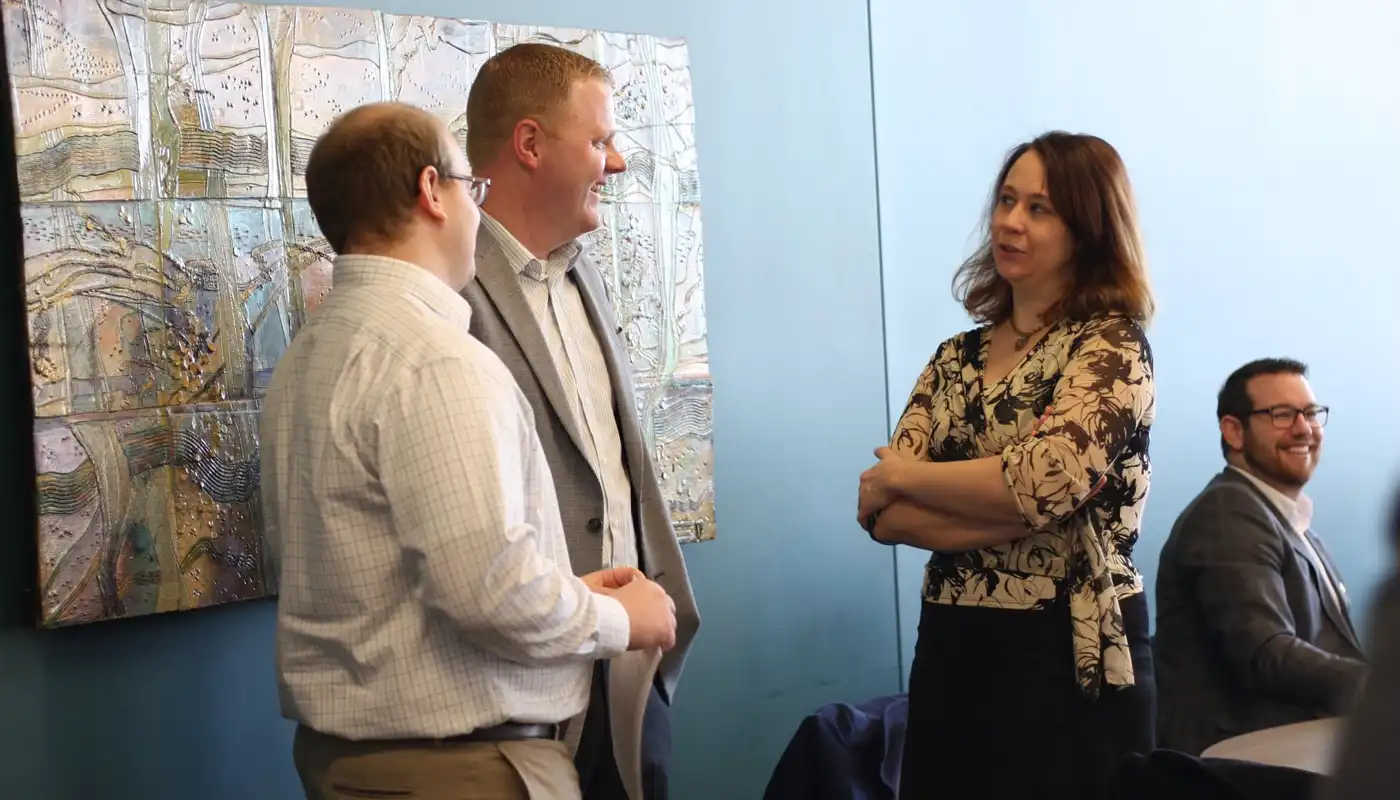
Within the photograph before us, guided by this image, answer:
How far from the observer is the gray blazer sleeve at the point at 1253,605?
2775mm

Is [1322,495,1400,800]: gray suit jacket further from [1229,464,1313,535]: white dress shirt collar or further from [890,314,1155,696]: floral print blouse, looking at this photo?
[1229,464,1313,535]: white dress shirt collar

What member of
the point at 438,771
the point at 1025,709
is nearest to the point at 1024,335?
the point at 1025,709

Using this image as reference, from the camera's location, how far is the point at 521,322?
211 centimetres

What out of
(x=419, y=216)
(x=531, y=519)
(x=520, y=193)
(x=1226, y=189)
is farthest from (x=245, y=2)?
A: (x=1226, y=189)

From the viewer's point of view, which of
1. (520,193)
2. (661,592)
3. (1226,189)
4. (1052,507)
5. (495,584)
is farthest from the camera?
(1226,189)

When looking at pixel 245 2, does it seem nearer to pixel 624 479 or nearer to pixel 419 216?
pixel 419 216

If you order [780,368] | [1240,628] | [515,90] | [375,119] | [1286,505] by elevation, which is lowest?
[1240,628]

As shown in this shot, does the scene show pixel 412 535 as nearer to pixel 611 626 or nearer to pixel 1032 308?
pixel 611 626

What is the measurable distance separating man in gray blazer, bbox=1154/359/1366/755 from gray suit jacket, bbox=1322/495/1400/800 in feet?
7.65

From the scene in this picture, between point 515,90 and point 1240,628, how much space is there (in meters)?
1.84

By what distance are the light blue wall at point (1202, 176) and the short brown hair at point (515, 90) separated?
1.30 metres

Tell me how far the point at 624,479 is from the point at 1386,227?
3337 mm

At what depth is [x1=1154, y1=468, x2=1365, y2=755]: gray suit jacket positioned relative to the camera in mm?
2812

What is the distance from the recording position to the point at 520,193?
7.22 ft
